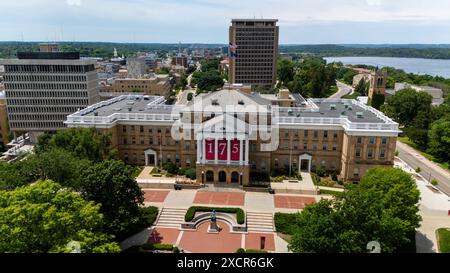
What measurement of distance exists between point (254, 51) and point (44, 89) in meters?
98.1

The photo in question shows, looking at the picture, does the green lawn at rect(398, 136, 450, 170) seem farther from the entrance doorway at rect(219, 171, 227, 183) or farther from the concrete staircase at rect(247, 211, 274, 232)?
the entrance doorway at rect(219, 171, 227, 183)

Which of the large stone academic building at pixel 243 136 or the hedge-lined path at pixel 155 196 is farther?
the large stone academic building at pixel 243 136

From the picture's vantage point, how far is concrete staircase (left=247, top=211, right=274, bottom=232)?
43.9 m

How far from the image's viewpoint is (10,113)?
89.1 m

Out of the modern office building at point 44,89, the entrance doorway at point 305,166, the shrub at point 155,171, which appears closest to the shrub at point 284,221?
the entrance doorway at point 305,166

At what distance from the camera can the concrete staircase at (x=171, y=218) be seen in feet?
147

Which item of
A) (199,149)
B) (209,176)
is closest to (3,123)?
(199,149)

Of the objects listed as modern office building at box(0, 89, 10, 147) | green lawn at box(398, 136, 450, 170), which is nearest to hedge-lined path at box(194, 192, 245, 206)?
green lawn at box(398, 136, 450, 170)

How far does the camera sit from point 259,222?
45281mm

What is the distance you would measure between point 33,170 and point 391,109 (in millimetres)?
89358

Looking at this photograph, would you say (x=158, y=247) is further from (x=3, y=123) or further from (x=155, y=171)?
(x=3, y=123)

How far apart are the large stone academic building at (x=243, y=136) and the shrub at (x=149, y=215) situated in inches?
471

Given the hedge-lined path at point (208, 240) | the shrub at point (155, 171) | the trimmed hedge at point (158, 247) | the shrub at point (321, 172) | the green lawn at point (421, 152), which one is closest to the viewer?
the trimmed hedge at point (158, 247)

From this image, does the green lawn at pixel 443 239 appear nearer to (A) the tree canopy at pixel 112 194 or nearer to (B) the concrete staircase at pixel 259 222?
(B) the concrete staircase at pixel 259 222
